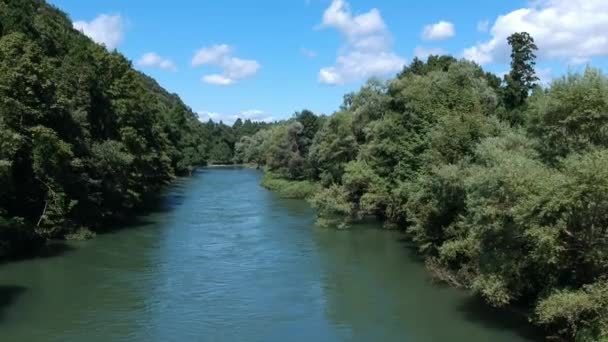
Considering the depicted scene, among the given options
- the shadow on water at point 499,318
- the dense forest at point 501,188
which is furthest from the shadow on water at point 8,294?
the shadow on water at point 499,318

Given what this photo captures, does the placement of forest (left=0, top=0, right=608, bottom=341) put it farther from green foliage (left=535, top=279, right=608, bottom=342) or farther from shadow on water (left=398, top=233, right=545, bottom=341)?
shadow on water (left=398, top=233, right=545, bottom=341)

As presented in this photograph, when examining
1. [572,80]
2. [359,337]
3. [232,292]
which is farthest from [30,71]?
[572,80]

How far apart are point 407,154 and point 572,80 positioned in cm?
1640

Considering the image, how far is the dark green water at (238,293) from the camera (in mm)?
24641

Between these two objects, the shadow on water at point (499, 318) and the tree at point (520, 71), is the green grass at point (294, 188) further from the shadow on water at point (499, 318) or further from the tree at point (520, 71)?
the shadow on water at point (499, 318)

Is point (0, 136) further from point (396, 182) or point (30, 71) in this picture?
point (396, 182)

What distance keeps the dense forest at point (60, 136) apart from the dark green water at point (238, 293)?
2604mm

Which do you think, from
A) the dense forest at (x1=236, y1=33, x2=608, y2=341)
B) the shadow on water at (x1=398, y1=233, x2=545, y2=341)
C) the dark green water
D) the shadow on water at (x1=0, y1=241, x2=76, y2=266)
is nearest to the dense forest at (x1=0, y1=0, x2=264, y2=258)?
the shadow on water at (x1=0, y1=241, x2=76, y2=266)

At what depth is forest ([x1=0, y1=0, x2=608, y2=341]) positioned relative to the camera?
20156 mm

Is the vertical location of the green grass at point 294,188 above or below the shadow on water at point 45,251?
above

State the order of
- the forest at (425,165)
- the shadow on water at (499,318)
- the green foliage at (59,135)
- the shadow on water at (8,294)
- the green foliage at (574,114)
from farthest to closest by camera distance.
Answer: the green foliage at (59,135) → the shadow on water at (8,294) → the shadow on water at (499,318) → the green foliage at (574,114) → the forest at (425,165)

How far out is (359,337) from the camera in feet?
79.8

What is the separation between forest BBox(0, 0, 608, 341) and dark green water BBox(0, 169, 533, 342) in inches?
74.1

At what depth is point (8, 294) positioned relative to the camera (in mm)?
29312
